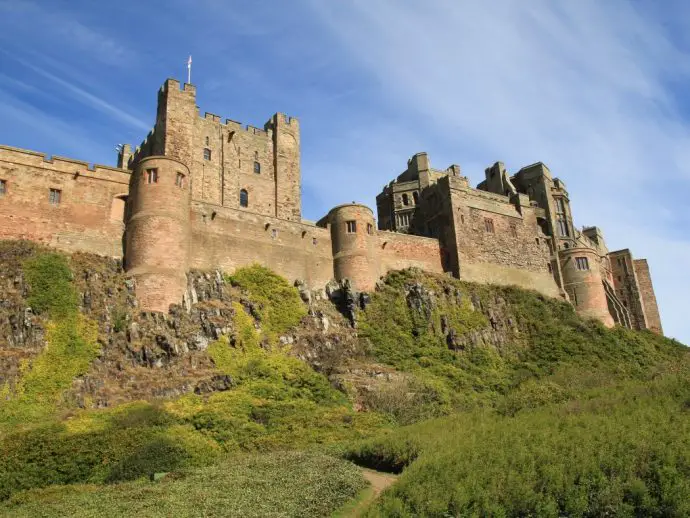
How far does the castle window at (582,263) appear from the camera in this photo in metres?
53.2

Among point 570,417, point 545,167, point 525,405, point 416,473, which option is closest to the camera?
point 416,473

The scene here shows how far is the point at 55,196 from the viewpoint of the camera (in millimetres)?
34688

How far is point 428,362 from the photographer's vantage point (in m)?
37.7

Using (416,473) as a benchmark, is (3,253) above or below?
above

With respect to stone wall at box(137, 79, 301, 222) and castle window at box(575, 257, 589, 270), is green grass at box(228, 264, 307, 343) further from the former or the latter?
castle window at box(575, 257, 589, 270)

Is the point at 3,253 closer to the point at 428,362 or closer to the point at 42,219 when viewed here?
the point at 42,219

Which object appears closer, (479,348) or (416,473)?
(416,473)

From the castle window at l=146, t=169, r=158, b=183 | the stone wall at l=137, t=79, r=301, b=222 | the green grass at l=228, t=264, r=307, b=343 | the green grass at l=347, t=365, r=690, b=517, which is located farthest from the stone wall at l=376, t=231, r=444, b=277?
the green grass at l=347, t=365, r=690, b=517

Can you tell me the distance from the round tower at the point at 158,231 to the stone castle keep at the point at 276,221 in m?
0.06

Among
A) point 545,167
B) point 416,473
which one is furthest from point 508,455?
point 545,167

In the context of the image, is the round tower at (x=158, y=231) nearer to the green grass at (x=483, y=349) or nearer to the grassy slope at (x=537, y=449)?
the green grass at (x=483, y=349)

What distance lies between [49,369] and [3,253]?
7.00m

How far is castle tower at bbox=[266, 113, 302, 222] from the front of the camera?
157 feet

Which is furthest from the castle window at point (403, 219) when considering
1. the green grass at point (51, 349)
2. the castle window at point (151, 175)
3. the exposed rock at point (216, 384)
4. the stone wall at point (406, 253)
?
the green grass at point (51, 349)
